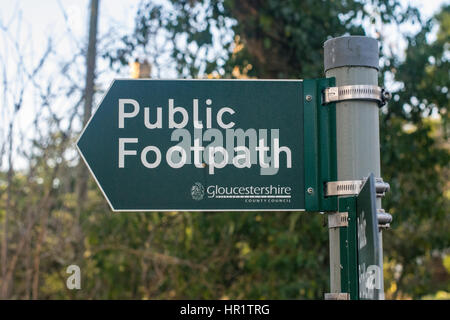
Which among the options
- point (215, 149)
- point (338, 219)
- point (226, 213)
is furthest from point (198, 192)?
point (226, 213)

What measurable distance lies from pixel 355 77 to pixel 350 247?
56 cm

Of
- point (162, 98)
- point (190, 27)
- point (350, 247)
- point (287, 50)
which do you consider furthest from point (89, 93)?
point (350, 247)

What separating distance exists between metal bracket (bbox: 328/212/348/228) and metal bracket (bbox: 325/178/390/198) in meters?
0.07

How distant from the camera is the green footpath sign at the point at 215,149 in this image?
7.20 ft

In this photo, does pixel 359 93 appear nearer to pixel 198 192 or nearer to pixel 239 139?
pixel 239 139

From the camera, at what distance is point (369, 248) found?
1744mm

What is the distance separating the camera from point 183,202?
2193mm

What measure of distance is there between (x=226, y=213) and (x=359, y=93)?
4.96 m

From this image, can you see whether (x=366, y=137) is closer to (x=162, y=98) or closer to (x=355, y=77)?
(x=355, y=77)

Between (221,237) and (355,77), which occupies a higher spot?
(355,77)

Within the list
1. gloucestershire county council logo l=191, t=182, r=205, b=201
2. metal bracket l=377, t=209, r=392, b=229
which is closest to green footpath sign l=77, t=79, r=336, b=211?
gloucestershire county council logo l=191, t=182, r=205, b=201

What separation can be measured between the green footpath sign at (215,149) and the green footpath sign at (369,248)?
1.06 feet

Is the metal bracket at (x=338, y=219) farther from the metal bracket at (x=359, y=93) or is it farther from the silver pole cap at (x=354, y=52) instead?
the silver pole cap at (x=354, y=52)

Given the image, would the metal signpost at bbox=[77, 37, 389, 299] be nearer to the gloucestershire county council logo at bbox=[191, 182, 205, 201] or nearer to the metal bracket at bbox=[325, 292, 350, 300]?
the gloucestershire county council logo at bbox=[191, 182, 205, 201]
